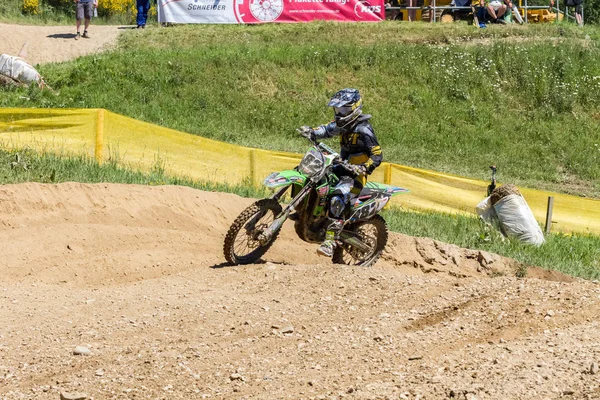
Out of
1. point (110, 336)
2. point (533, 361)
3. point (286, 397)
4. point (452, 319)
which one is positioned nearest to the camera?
point (286, 397)

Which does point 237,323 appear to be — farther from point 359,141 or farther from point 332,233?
point 359,141

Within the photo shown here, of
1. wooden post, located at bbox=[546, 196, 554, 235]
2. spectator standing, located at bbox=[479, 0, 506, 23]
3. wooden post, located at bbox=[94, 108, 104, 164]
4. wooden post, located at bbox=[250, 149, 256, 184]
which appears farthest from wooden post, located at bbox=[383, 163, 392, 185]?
spectator standing, located at bbox=[479, 0, 506, 23]

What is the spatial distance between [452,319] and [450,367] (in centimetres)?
130

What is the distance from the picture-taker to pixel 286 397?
627 centimetres

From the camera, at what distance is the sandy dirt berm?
21.2 ft

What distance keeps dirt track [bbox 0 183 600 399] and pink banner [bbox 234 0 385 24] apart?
16536 millimetres

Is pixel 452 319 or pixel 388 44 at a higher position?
pixel 388 44

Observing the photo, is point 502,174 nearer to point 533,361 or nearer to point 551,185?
Answer: point 551,185

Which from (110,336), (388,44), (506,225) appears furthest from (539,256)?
(388,44)

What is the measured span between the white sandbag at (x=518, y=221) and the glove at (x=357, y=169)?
5347 mm

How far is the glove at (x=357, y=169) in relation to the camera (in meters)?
10.2

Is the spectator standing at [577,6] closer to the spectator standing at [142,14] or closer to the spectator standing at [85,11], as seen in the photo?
the spectator standing at [142,14]

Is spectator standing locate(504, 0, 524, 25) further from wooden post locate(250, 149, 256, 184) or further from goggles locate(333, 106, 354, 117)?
goggles locate(333, 106, 354, 117)

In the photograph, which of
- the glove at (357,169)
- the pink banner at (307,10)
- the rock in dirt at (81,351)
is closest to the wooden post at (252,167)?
the glove at (357,169)
